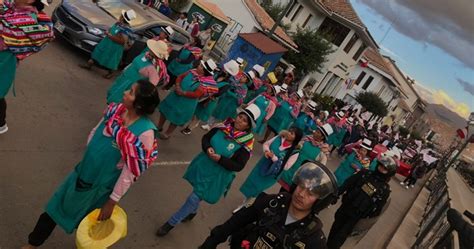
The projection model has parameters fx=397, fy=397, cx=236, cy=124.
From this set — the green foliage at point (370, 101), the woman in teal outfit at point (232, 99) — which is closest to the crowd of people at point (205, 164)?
the woman in teal outfit at point (232, 99)

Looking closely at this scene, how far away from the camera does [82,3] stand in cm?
1034

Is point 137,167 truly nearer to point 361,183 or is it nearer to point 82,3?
point 361,183

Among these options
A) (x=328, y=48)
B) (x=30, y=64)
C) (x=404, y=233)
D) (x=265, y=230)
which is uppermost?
(x=328, y=48)

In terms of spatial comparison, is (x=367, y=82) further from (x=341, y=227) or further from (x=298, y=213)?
(x=298, y=213)

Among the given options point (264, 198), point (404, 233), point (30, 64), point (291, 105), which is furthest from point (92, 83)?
point (404, 233)

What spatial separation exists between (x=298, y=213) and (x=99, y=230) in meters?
1.73

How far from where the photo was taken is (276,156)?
6367mm

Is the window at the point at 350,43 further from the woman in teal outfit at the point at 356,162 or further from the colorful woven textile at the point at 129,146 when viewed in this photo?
the colorful woven textile at the point at 129,146

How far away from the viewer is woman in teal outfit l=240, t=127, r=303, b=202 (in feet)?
20.8

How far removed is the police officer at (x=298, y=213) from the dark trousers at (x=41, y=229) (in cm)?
193

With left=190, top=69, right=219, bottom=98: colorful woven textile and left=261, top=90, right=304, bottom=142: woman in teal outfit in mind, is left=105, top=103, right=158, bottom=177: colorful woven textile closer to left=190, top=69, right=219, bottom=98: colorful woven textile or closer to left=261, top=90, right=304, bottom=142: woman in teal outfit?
left=190, top=69, right=219, bottom=98: colorful woven textile

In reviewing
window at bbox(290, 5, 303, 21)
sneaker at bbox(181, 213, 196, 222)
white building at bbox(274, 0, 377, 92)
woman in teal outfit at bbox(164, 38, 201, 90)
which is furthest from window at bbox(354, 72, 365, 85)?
sneaker at bbox(181, 213, 196, 222)

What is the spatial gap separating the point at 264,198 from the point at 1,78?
367 cm

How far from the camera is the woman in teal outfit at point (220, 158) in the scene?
4934mm
